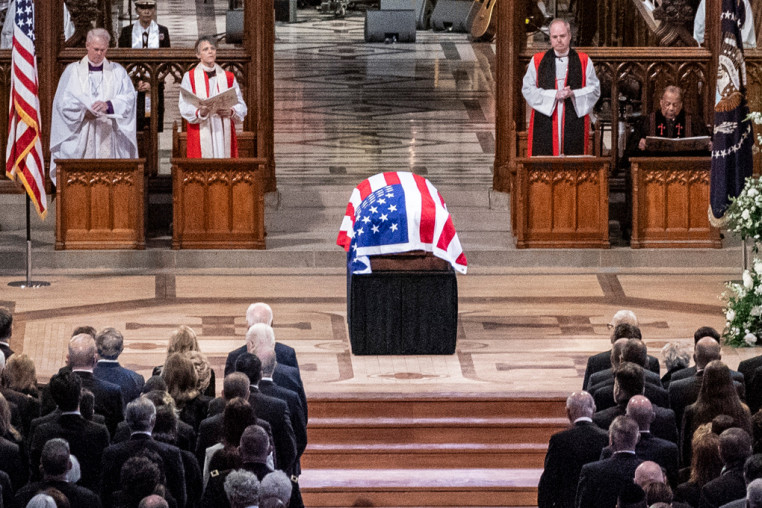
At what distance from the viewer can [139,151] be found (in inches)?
663

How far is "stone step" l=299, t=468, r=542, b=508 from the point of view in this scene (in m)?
10.7

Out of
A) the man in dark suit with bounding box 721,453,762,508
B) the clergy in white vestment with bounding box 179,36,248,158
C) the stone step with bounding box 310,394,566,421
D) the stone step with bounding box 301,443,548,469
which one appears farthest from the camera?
the clergy in white vestment with bounding box 179,36,248,158

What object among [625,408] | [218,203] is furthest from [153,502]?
[218,203]

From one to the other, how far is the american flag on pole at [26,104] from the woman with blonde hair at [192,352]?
532cm

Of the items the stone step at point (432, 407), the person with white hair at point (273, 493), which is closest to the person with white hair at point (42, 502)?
the person with white hair at point (273, 493)

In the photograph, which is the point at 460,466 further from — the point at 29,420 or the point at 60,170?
the point at 60,170

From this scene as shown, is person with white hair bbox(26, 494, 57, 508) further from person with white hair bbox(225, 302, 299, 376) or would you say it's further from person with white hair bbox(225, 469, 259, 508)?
person with white hair bbox(225, 302, 299, 376)

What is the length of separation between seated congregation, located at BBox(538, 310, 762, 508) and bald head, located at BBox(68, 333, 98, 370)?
2548 millimetres

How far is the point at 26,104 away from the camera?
1467 cm

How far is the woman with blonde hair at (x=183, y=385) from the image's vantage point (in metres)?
9.19

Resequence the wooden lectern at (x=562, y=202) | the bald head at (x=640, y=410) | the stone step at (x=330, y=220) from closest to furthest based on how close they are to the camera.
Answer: the bald head at (x=640, y=410) < the wooden lectern at (x=562, y=202) < the stone step at (x=330, y=220)

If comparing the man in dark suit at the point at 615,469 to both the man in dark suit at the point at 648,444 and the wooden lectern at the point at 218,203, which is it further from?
the wooden lectern at the point at 218,203

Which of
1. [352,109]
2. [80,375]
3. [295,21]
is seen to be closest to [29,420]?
[80,375]

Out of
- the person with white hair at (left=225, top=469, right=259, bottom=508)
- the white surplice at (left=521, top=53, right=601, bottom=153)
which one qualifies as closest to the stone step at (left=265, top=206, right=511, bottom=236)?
the white surplice at (left=521, top=53, right=601, bottom=153)
